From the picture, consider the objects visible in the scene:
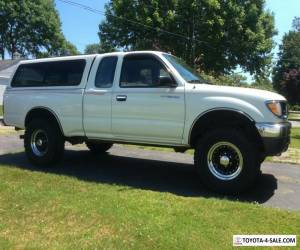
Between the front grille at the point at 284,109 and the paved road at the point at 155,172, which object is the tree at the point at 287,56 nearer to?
the paved road at the point at 155,172

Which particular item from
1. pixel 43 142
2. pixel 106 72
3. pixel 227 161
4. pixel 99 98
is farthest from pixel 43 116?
pixel 227 161

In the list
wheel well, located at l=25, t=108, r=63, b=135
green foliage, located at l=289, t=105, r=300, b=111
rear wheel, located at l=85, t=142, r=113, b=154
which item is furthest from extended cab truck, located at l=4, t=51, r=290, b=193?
green foliage, located at l=289, t=105, r=300, b=111

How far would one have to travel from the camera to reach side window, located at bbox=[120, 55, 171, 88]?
305 inches

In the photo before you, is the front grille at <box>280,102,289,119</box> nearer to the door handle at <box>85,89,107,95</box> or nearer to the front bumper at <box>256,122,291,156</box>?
the front bumper at <box>256,122,291,156</box>

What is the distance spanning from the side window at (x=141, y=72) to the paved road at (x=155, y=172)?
1.58 metres

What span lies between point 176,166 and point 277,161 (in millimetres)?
2246

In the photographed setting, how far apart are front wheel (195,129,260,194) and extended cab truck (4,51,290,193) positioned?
0.01 meters

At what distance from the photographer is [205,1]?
33.3 meters

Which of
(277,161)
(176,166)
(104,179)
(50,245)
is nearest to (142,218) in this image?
(50,245)

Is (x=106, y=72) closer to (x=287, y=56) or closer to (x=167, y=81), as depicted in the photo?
(x=167, y=81)

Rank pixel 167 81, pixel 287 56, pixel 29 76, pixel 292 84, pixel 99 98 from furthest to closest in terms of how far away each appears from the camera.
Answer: pixel 287 56 → pixel 292 84 → pixel 29 76 → pixel 99 98 → pixel 167 81

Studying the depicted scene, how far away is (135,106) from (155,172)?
4.93 feet

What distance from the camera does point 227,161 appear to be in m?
7.08

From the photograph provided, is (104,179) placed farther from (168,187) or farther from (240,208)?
(240,208)
